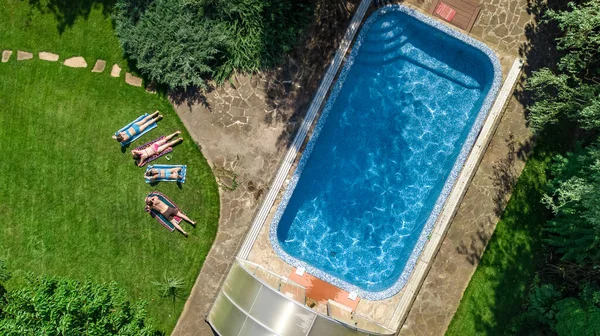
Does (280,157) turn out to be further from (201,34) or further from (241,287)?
(201,34)

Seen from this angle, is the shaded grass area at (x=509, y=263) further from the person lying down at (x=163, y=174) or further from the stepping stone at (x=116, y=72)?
the stepping stone at (x=116, y=72)

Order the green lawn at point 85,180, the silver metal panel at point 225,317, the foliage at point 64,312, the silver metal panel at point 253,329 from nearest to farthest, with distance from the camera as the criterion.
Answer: the foliage at point 64,312, the silver metal panel at point 253,329, the silver metal panel at point 225,317, the green lawn at point 85,180

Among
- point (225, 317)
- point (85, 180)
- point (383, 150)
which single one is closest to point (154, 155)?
point (85, 180)

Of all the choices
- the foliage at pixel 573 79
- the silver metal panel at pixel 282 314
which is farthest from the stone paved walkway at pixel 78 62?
the foliage at pixel 573 79

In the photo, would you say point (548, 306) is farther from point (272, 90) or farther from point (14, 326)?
point (14, 326)

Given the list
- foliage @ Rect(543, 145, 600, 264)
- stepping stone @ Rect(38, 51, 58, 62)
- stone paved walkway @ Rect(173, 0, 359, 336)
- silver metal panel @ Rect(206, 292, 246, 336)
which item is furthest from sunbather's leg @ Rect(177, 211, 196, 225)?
foliage @ Rect(543, 145, 600, 264)

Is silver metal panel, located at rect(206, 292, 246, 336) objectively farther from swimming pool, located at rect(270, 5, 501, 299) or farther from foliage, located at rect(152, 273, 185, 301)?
swimming pool, located at rect(270, 5, 501, 299)
